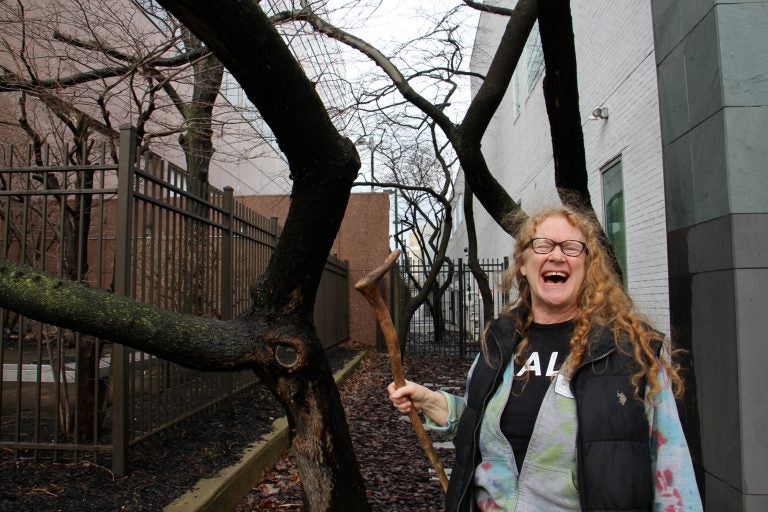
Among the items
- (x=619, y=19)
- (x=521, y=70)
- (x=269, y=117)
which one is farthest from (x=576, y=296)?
(x=521, y=70)

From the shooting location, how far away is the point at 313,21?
804cm

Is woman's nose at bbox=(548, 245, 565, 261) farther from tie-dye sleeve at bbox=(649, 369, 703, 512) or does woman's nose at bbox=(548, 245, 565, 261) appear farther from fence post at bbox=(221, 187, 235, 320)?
fence post at bbox=(221, 187, 235, 320)

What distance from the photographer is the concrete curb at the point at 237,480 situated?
3568 millimetres

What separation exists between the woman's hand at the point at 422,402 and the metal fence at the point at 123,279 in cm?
267

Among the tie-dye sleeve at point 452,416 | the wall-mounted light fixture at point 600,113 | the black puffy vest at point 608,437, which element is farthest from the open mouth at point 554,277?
the wall-mounted light fixture at point 600,113

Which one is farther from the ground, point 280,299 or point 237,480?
point 280,299

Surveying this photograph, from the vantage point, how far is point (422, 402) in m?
2.14

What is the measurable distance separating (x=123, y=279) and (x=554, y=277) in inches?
124

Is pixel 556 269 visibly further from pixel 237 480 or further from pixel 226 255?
pixel 226 255

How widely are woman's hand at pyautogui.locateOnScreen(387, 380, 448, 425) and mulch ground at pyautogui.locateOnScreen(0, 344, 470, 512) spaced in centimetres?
213

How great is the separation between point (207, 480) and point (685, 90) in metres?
4.36

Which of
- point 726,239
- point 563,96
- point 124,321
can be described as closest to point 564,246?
point 124,321

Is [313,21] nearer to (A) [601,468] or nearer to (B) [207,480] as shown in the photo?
(B) [207,480]

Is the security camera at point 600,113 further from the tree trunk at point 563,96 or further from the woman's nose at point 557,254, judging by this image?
the woman's nose at point 557,254
